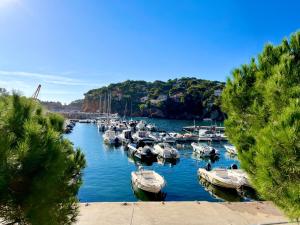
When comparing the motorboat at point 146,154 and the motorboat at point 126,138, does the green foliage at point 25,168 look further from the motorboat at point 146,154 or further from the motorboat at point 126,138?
the motorboat at point 126,138

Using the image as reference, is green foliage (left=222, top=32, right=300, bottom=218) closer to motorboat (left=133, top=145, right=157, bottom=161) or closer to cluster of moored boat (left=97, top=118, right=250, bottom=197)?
cluster of moored boat (left=97, top=118, right=250, bottom=197)

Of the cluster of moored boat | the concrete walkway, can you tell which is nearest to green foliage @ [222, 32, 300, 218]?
the concrete walkway

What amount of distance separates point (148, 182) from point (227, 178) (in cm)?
809

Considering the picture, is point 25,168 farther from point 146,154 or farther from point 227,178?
point 146,154

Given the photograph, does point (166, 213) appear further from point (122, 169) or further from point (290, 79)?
point (122, 169)

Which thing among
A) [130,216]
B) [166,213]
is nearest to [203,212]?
[166,213]

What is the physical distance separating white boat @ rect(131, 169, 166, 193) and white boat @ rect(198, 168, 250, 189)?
566cm

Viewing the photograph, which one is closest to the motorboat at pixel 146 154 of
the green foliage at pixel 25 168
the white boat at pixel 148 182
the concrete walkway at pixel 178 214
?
the white boat at pixel 148 182

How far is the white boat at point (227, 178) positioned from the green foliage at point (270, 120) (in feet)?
59.2

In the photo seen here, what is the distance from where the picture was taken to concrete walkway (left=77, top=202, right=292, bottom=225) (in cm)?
1261

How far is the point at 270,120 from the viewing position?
330 inches

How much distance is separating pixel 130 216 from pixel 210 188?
58.6ft

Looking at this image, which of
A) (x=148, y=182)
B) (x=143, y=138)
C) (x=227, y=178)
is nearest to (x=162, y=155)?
(x=143, y=138)

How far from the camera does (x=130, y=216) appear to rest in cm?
1307
